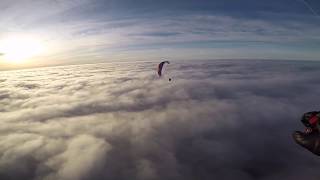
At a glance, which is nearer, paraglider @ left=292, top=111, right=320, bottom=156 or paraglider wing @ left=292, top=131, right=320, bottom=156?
paraglider @ left=292, top=111, right=320, bottom=156

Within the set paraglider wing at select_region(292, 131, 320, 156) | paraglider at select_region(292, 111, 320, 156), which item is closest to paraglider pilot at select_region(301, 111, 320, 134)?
paraglider at select_region(292, 111, 320, 156)

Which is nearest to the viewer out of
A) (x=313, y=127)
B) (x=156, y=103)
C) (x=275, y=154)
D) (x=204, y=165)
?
(x=313, y=127)

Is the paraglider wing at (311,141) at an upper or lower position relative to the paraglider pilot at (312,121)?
lower

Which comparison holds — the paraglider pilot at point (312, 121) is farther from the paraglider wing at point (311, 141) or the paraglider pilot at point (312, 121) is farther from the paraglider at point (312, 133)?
the paraglider wing at point (311, 141)

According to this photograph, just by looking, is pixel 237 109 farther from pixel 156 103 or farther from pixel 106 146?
pixel 106 146

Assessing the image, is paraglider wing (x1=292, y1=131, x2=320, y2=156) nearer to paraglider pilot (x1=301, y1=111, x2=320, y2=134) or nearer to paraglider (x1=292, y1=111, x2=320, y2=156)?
paraglider (x1=292, y1=111, x2=320, y2=156)

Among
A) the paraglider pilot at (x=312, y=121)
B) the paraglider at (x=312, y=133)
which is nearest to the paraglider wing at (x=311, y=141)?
the paraglider at (x=312, y=133)

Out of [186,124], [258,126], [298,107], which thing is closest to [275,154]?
[258,126]

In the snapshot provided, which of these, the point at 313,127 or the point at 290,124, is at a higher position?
the point at 313,127

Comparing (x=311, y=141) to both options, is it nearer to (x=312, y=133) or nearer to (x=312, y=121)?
(x=312, y=133)

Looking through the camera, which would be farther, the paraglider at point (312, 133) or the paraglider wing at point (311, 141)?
the paraglider wing at point (311, 141)

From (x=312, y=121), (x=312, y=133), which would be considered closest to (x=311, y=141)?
(x=312, y=133)
